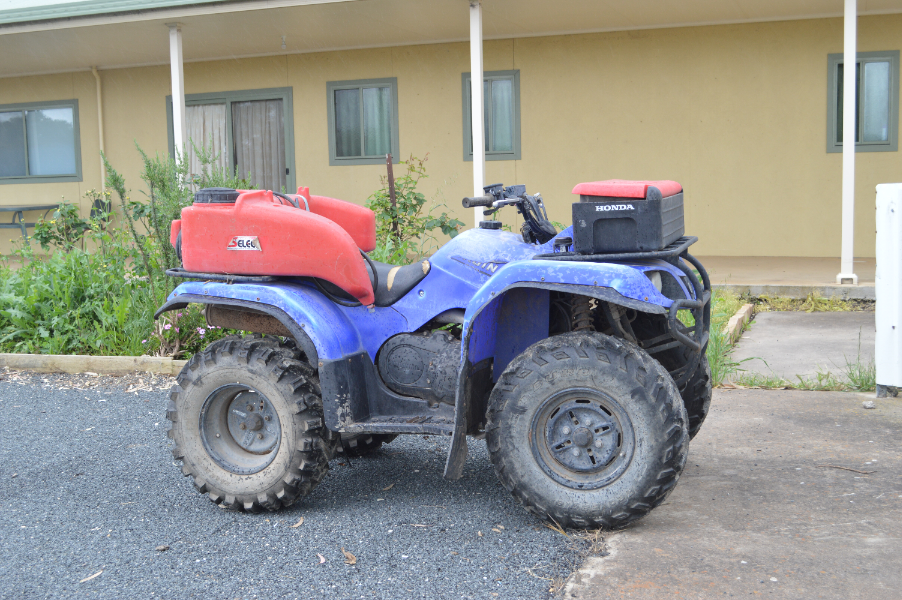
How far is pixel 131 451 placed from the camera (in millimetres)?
4637

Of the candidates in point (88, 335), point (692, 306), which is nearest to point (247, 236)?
point (692, 306)

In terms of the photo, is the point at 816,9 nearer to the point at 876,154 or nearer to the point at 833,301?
the point at 876,154

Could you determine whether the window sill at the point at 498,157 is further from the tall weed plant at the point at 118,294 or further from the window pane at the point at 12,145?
the window pane at the point at 12,145

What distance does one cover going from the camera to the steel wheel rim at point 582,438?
10.3 ft

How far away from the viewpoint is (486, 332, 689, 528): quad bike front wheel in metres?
3.05

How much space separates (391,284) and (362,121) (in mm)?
8649

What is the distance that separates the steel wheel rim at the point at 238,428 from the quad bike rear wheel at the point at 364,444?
592 mm

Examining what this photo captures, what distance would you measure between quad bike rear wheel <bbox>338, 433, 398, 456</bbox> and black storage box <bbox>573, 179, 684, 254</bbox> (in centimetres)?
165

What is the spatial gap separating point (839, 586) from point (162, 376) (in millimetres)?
5063

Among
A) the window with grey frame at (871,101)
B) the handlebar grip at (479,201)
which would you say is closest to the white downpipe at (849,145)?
the window with grey frame at (871,101)

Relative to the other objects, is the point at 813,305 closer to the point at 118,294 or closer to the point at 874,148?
the point at 874,148

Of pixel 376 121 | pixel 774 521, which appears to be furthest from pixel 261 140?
pixel 774 521

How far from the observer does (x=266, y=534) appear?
3396 millimetres

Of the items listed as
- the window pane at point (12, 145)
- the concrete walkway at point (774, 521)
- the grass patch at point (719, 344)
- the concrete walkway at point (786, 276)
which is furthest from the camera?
the window pane at point (12, 145)
